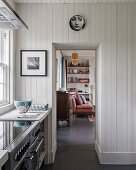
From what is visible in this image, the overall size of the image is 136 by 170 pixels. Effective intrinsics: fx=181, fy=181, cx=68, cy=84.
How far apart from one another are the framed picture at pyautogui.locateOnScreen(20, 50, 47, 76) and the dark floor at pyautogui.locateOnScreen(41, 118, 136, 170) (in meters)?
1.53

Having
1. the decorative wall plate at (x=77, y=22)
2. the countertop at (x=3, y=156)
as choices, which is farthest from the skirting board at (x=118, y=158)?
the countertop at (x=3, y=156)

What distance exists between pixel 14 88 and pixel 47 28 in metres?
1.16

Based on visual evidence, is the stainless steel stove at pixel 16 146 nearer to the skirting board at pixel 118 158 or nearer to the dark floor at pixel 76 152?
the dark floor at pixel 76 152

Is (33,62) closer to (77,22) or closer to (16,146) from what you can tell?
(77,22)

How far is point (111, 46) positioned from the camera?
120 inches

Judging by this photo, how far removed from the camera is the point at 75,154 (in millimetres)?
3398

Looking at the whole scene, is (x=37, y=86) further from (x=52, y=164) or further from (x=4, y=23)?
(x=4, y=23)

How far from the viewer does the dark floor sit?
2896 millimetres

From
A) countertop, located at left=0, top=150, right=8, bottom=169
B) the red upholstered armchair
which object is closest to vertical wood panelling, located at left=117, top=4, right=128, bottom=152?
countertop, located at left=0, top=150, right=8, bottom=169

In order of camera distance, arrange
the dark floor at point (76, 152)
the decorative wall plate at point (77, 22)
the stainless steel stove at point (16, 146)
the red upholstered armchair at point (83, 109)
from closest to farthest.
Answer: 1. the stainless steel stove at point (16, 146)
2. the dark floor at point (76, 152)
3. the decorative wall plate at point (77, 22)
4. the red upholstered armchair at point (83, 109)

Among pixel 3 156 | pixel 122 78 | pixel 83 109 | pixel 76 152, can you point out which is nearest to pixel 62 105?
pixel 83 109

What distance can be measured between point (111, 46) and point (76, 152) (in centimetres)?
208

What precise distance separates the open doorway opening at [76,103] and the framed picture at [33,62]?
1.72 metres

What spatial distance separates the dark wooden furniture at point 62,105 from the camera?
5.45 metres
